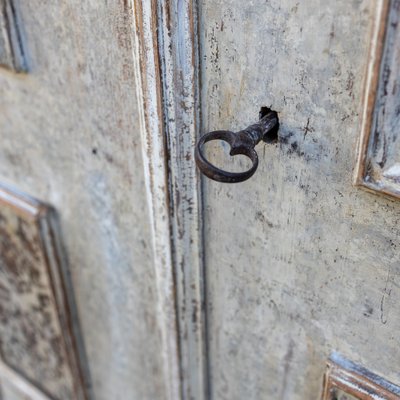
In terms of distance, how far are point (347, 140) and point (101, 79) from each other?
0.39 meters

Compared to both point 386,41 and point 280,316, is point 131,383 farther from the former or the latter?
point 386,41

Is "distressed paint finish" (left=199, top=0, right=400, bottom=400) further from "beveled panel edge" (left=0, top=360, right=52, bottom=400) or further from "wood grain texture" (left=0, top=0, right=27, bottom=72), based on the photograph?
"beveled panel edge" (left=0, top=360, right=52, bottom=400)

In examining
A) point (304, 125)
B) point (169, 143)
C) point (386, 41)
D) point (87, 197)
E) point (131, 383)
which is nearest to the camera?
point (386, 41)

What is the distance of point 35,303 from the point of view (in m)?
1.25

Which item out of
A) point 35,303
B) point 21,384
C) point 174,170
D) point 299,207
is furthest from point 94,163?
point 21,384

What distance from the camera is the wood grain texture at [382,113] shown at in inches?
19.9

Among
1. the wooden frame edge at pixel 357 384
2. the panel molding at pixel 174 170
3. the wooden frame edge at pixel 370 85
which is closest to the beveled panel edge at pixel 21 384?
the panel molding at pixel 174 170

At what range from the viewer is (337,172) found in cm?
63

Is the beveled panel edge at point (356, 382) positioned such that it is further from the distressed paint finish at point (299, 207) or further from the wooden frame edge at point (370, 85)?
the wooden frame edge at point (370, 85)

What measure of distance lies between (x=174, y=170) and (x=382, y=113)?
0.31m

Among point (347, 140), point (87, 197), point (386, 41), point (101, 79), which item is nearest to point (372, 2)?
point (386, 41)

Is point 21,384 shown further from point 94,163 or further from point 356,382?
point 356,382

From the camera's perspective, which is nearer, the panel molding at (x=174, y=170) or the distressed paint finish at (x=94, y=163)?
the panel molding at (x=174, y=170)

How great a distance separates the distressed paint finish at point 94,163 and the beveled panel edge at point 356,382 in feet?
1.15
